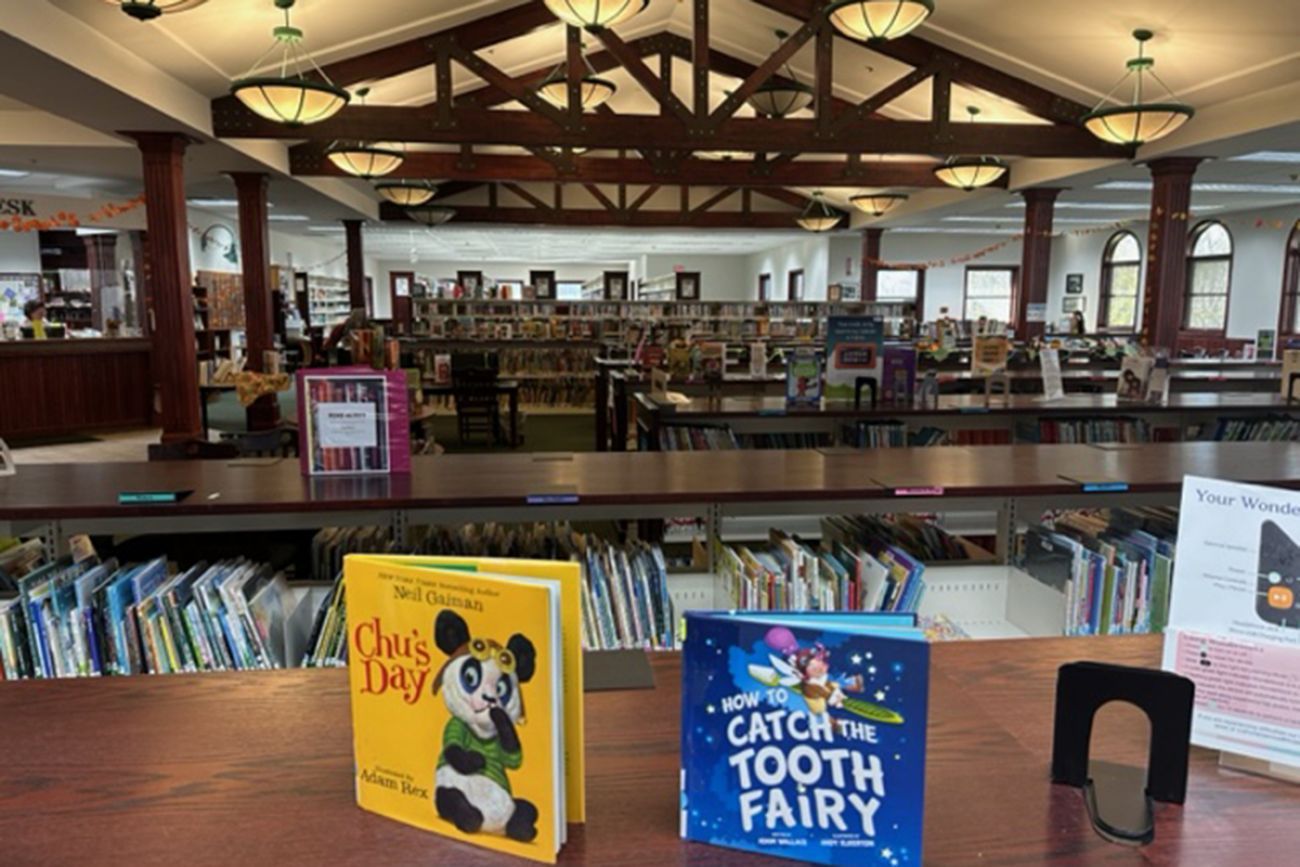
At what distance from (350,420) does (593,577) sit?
2.94ft

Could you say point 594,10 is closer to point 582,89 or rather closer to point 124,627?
point 582,89

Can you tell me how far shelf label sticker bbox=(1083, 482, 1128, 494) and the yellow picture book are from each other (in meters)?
2.18

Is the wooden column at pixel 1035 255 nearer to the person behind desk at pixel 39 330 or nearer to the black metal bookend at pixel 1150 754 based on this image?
the black metal bookend at pixel 1150 754

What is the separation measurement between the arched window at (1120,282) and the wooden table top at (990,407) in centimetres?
1212

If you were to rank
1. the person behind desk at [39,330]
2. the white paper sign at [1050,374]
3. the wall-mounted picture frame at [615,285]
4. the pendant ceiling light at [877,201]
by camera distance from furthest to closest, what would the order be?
the wall-mounted picture frame at [615,285], the pendant ceiling light at [877,201], the person behind desk at [39,330], the white paper sign at [1050,374]

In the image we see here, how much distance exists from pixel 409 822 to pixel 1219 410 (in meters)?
5.59

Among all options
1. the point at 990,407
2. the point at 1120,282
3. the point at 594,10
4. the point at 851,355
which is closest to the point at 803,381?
the point at 851,355

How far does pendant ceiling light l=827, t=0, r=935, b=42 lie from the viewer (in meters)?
4.93

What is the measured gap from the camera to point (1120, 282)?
55.3 ft

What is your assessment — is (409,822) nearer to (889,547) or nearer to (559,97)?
(889,547)

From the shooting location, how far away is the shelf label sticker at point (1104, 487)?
2.56 meters

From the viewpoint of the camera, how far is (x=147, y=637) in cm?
212

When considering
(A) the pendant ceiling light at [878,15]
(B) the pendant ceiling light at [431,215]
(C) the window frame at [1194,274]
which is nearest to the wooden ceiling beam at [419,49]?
(A) the pendant ceiling light at [878,15]

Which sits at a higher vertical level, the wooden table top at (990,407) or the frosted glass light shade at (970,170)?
the frosted glass light shade at (970,170)
